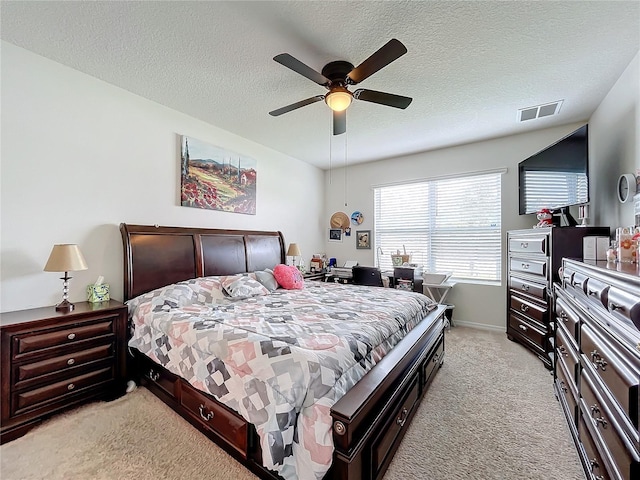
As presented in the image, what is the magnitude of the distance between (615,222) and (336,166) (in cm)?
399

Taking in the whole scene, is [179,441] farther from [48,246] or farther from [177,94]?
[177,94]

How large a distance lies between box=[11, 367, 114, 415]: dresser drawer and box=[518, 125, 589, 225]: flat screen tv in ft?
15.1

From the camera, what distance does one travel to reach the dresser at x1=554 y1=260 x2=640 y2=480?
1.01 meters

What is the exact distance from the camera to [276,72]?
8.00 ft

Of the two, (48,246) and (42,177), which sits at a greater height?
(42,177)

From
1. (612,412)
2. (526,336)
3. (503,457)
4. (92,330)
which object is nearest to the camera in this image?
(612,412)

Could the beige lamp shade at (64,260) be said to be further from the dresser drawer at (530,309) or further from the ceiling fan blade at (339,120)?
the dresser drawer at (530,309)

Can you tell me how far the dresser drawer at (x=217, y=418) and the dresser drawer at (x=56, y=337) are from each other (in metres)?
0.87

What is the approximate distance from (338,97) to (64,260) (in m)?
2.49

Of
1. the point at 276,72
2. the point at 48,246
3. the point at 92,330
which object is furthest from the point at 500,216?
the point at 48,246

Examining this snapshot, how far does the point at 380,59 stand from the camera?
6.01ft

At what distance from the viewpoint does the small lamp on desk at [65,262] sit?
212cm

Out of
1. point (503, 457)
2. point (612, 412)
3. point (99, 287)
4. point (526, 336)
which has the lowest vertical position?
point (503, 457)

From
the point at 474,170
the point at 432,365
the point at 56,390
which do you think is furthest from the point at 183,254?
the point at 474,170
